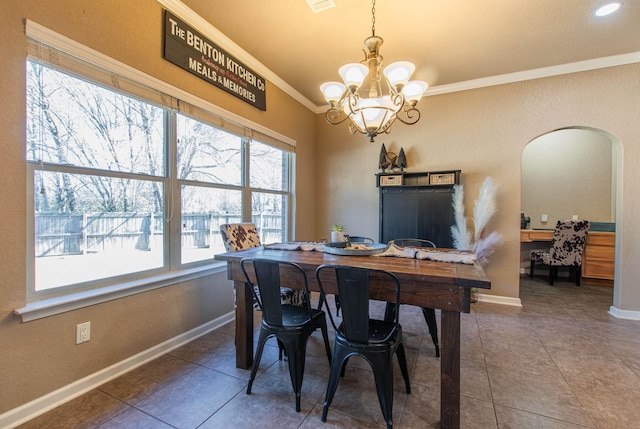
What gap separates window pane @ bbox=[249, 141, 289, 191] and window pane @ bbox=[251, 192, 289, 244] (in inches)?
5.5

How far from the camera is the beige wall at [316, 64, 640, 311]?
307cm

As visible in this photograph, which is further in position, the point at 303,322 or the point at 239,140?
the point at 239,140

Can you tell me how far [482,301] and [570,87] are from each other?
9.30 feet

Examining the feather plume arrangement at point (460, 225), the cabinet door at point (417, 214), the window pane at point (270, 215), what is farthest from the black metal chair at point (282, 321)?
the feather plume arrangement at point (460, 225)

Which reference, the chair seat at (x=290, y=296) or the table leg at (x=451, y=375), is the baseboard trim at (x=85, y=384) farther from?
the table leg at (x=451, y=375)

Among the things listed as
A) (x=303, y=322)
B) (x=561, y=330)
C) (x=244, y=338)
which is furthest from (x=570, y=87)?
(x=244, y=338)

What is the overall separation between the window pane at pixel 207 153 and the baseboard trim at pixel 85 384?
1452 mm

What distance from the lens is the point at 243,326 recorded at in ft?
6.80

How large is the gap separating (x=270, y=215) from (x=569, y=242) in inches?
184

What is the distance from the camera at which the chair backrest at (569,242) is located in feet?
14.0

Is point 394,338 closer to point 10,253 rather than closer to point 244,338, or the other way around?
point 244,338

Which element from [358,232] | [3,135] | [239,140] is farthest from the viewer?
[358,232]

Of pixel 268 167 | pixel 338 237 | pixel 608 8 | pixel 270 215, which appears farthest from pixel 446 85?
pixel 270 215

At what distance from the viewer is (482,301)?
367 centimetres
